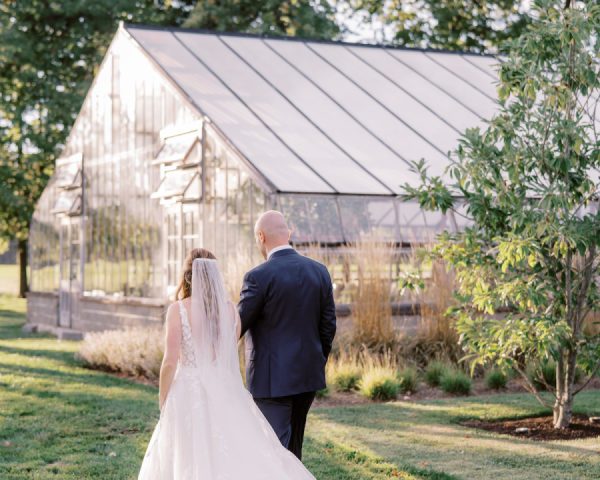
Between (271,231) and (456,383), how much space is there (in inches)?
231

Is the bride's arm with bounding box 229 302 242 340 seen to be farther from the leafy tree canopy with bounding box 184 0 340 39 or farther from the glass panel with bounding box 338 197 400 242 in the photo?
the leafy tree canopy with bounding box 184 0 340 39

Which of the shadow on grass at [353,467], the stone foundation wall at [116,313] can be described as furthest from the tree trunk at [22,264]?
the shadow on grass at [353,467]

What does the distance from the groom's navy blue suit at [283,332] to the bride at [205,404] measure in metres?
0.21

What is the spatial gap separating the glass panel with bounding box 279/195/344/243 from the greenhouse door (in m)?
8.20

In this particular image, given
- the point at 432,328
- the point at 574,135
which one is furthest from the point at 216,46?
the point at 574,135

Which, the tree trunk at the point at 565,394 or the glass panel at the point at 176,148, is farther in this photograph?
the glass panel at the point at 176,148

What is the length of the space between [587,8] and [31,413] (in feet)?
20.6

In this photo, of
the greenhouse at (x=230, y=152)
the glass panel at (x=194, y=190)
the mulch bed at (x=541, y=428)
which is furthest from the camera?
the glass panel at (x=194, y=190)

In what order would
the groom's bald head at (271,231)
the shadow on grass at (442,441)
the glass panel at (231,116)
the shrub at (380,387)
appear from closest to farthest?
1. the groom's bald head at (271,231)
2. the shadow on grass at (442,441)
3. the shrub at (380,387)
4. the glass panel at (231,116)

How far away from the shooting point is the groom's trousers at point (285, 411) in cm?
574

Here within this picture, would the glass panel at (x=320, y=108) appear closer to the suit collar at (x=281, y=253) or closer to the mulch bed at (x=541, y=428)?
the mulch bed at (x=541, y=428)

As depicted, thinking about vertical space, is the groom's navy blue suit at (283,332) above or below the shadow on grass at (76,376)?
above

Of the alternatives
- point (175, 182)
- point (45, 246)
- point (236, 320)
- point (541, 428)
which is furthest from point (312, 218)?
point (45, 246)

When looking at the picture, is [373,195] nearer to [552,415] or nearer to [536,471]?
[552,415]
